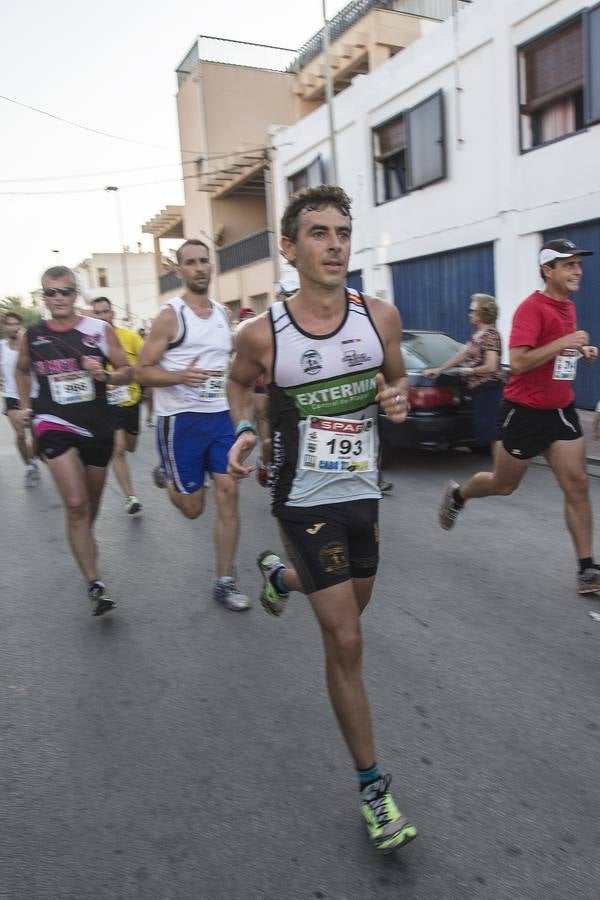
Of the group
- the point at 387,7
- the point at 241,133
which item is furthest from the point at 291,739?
the point at 241,133

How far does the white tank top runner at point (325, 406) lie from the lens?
2514 mm

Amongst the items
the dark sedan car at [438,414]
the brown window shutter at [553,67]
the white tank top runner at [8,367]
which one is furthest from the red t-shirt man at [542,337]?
the brown window shutter at [553,67]

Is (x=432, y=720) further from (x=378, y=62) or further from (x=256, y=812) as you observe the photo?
(x=378, y=62)

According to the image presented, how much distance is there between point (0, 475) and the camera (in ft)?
31.3

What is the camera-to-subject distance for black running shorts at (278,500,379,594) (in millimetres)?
2439

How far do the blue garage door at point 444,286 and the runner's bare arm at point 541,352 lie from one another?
9524 millimetres

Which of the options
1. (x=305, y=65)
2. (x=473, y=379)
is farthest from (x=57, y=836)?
(x=305, y=65)

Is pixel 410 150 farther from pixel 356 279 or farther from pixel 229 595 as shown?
pixel 229 595

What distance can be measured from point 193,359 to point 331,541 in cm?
238

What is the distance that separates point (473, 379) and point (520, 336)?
134 inches

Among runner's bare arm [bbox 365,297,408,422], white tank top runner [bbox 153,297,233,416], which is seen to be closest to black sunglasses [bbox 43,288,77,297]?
Answer: white tank top runner [bbox 153,297,233,416]

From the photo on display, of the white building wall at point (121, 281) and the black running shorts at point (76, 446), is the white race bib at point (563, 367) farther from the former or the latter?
the white building wall at point (121, 281)

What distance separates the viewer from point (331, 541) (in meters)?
2.46

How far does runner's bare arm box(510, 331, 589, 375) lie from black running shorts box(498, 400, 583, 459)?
26 cm
